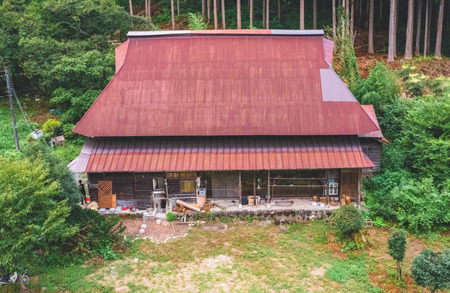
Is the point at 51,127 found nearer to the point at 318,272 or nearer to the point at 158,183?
the point at 158,183

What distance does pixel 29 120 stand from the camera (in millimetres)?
32875

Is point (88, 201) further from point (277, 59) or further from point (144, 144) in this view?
point (277, 59)

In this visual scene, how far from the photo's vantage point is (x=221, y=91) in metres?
22.5

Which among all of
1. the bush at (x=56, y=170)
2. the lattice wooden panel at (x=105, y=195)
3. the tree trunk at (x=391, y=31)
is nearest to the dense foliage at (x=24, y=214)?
the bush at (x=56, y=170)

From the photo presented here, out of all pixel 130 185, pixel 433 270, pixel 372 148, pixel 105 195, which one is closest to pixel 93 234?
pixel 105 195

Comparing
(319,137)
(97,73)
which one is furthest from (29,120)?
(319,137)

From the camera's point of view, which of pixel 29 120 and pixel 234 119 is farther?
pixel 29 120

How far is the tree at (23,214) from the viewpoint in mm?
13836

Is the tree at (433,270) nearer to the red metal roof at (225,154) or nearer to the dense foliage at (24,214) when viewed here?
the red metal roof at (225,154)

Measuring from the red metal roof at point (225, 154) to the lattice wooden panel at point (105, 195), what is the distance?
1.32 meters

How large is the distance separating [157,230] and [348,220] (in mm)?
9720

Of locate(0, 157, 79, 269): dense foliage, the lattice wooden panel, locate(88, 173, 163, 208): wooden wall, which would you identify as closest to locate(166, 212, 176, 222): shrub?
locate(88, 173, 163, 208): wooden wall

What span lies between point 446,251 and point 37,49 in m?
31.5

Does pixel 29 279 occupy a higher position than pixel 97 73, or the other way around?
pixel 97 73
